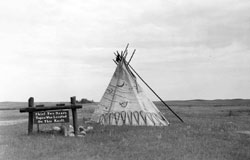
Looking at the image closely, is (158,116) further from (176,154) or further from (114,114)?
(176,154)

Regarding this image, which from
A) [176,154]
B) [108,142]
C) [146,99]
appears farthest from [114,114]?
[176,154]

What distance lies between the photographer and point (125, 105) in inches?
789

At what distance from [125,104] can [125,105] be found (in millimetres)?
74

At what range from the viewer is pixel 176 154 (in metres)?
10.8

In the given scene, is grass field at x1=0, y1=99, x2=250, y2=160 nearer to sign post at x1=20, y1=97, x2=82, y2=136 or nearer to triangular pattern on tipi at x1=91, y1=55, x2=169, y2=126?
sign post at x1=20, y1=97, x2=82, y2=136

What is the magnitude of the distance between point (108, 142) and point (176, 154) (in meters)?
3.25

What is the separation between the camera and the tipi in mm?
19422

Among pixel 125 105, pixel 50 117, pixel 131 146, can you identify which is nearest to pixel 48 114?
pixel 50 117

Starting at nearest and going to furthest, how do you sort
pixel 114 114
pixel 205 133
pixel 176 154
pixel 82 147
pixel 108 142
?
pixel 176 154, pixel 82 147, pixel 108 142, pixel 205 133, pixel 114 114

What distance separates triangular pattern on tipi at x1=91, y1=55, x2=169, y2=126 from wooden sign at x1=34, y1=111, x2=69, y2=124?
468cm

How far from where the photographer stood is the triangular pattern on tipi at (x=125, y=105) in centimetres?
1942

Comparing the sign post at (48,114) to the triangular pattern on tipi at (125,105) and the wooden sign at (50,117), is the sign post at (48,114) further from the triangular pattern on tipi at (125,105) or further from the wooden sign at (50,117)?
the triangular pattern on tipi at (125,105)

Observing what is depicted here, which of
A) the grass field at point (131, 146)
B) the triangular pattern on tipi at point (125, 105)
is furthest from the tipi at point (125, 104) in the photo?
the grass field at point (131, 146)

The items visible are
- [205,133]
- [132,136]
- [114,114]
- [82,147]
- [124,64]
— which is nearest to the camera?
[82,147]
